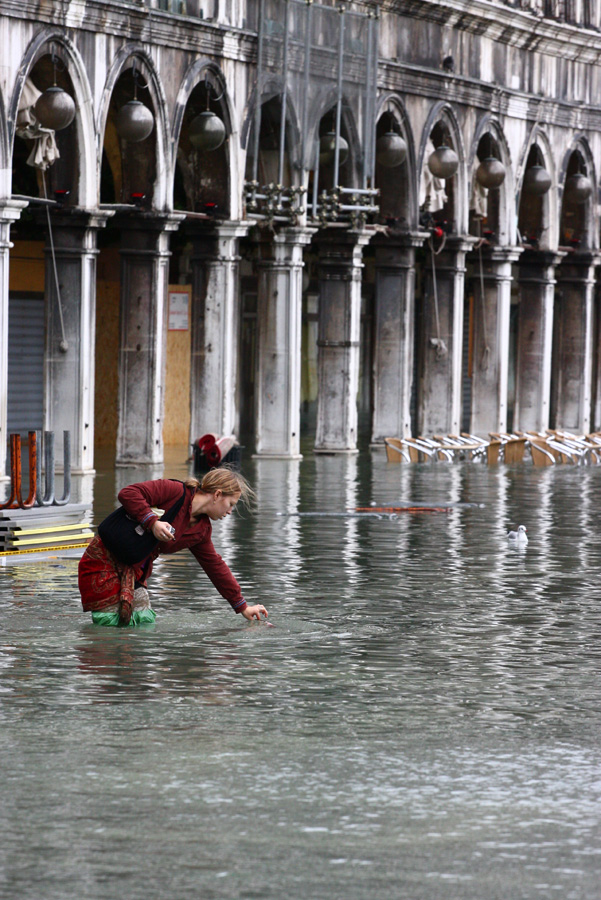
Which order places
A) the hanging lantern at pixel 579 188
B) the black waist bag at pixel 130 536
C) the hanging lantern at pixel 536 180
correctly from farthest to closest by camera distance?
the hanging lantern at pixel 579 188
the hanging lantern at pixel 536 180
the black waist bag at pixel 130 536

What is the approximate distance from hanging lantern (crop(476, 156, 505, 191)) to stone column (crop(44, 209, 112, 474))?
1045 cm

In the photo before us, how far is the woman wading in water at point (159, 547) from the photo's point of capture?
391 inches

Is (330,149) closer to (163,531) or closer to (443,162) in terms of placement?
(443,162)

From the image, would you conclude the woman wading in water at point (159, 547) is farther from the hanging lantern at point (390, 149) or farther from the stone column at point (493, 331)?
the stone column at point (493, 331)

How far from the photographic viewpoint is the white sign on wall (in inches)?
1211

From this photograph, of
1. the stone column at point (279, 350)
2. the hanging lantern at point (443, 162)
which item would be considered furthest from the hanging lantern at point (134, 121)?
the hanging lantern at point (443, 162)

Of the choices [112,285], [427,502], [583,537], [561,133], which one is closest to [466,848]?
[583,537]

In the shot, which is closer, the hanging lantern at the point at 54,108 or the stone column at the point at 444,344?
the hanging lantern at the point at 54,108

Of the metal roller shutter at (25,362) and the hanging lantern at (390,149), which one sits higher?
the hanging lantern at (390,149)

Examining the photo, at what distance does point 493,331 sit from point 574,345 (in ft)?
15.6

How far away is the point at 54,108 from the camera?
22.1m

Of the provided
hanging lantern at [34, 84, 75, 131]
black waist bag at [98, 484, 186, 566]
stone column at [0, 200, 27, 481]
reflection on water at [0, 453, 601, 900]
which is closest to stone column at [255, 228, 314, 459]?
hanging lantern at [34, 84, 75, 131]

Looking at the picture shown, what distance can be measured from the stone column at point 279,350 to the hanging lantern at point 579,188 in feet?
34.2

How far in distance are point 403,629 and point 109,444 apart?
20.3 meters
